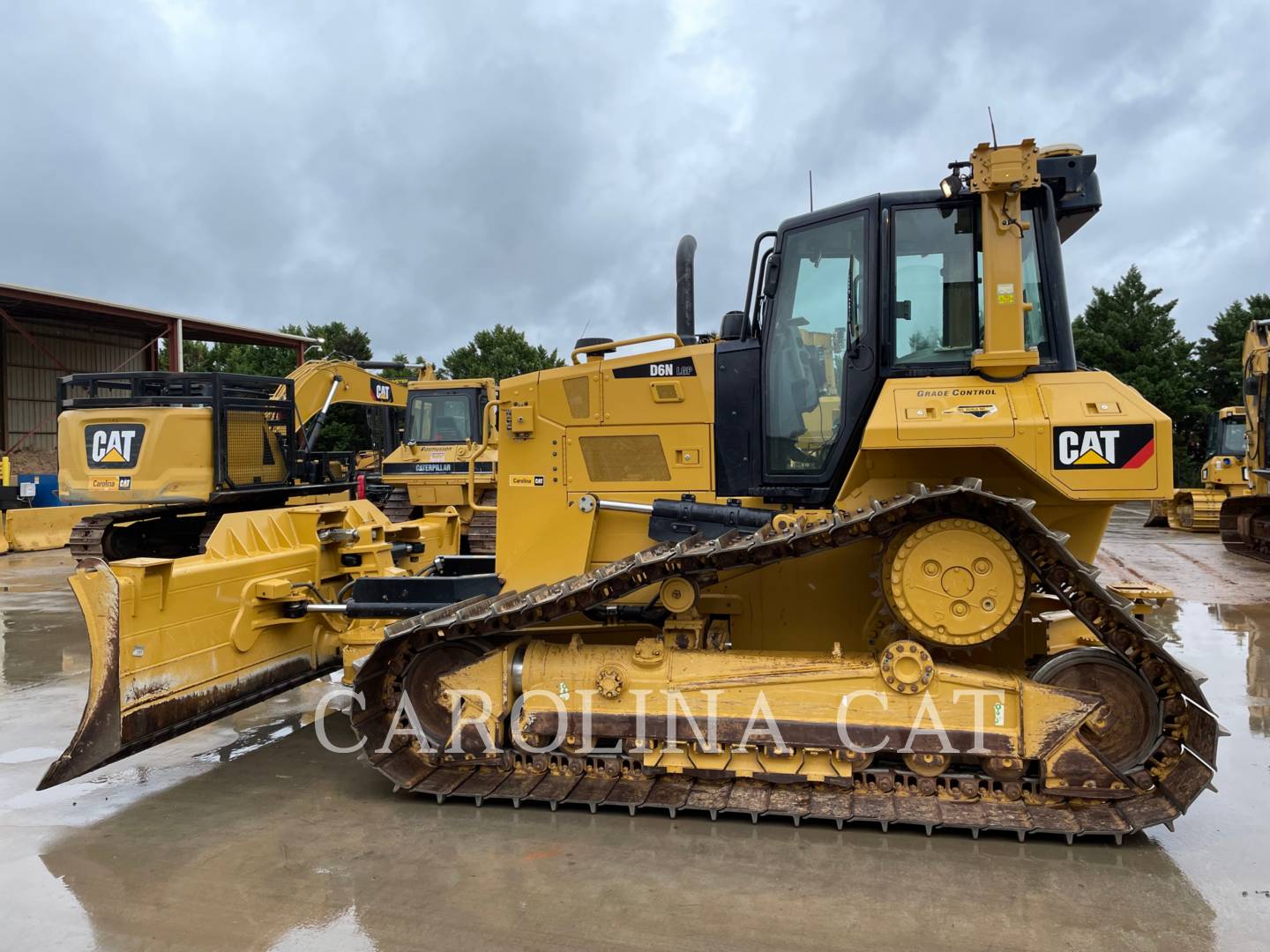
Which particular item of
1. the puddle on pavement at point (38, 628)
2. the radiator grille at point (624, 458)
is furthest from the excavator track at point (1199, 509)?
the puddle on pavement at point (38, 628)

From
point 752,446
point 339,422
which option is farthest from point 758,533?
point 339,422

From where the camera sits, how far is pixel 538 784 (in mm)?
4613

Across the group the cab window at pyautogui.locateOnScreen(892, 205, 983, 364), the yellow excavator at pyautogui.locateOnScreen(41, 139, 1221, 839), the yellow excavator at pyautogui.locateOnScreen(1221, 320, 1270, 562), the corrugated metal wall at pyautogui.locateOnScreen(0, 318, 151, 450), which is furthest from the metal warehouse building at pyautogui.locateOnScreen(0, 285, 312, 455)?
the yellow excavator at pyautogui.locateOnScreen(1221, 320, 1270, 562)

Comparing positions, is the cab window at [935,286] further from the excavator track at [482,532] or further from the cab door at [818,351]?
the excavator track at [482,532]

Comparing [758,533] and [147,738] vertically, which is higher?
[758,533]

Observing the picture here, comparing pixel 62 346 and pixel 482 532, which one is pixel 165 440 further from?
pixel 62 346

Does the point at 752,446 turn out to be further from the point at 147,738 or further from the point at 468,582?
the point at 147,738

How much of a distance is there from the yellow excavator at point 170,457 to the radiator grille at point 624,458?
3788 mm

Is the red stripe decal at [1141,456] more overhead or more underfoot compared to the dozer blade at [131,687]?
more overhead

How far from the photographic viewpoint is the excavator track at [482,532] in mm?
13484

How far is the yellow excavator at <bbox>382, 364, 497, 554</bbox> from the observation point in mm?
14367

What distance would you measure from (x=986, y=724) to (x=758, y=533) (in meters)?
1.41

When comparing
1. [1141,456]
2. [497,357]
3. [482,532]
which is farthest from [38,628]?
[497,357]

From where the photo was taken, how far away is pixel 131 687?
4.66 m
